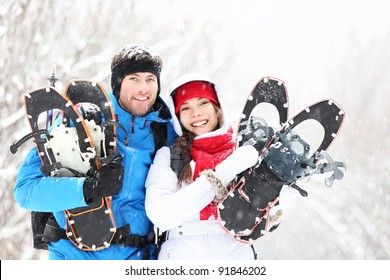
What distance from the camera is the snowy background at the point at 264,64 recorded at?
28.8ft

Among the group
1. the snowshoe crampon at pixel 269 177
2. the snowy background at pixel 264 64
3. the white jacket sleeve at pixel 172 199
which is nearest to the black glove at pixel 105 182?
the white jacket sleeve at pixel 172 199

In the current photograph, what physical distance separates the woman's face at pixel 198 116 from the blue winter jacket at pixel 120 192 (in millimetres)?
163

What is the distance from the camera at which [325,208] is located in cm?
1355

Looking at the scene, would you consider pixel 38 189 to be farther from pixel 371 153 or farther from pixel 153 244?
pixel 371 153

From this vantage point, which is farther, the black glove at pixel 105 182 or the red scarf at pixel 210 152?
the red scarf at pixel 210 152

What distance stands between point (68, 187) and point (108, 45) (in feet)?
25.3

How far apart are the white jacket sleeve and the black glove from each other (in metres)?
0.21

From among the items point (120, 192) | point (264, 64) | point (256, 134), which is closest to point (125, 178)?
point (120, 192)

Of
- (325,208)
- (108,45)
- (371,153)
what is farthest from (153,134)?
(371,153)

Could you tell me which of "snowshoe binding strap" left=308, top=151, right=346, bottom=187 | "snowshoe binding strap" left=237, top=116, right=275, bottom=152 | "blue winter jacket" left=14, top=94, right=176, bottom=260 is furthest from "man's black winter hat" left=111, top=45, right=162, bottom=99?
"snowshoe binding strap" left=308, top=151, right=346, bottom=187

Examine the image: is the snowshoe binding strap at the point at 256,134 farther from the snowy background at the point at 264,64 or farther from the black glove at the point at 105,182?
the snowy background at the point at 264,64

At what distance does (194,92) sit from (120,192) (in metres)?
0.78

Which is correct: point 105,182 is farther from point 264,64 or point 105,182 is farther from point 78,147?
point 264,64

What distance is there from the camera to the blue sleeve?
2934 mm
